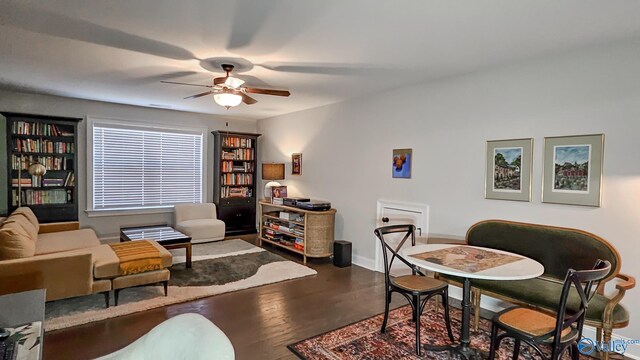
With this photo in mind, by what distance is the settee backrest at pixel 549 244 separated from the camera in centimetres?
267

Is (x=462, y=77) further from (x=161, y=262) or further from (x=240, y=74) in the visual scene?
(x=161, y=262)

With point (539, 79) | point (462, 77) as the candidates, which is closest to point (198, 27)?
point (462, 77)

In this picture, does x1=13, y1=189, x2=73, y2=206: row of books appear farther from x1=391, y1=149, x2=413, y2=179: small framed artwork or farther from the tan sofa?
x1=391, y1=149, x2=413, y2=179: small framed artwork

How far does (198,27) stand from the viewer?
252 centimetres

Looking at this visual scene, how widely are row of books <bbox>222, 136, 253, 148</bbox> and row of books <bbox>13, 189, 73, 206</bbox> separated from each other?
2645mm

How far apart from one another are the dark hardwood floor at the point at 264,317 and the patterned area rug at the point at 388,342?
0.13m

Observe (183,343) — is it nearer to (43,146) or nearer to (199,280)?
(199,280)

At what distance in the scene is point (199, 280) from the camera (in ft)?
13.2

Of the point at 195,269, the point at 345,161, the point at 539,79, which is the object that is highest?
the point at 539,79

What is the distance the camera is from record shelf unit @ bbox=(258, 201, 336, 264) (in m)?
4.91

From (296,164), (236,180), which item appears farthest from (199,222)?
(296,164)

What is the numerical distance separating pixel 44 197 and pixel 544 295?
6522 millimetres

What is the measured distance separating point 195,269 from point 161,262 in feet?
3.47

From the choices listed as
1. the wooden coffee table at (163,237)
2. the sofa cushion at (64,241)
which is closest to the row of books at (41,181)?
the sofa cushion at (64,241)
